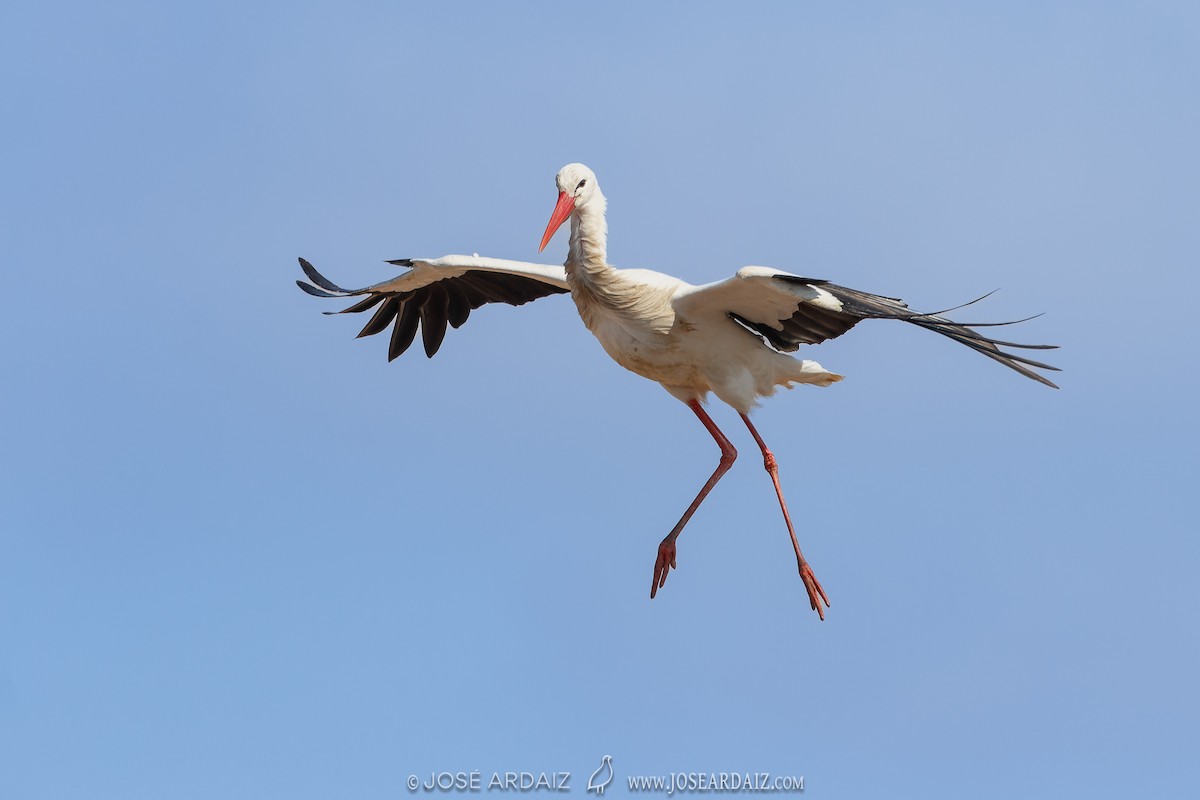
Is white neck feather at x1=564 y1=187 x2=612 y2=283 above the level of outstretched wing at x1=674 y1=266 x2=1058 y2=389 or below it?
above

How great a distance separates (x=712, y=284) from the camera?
13.6 meters

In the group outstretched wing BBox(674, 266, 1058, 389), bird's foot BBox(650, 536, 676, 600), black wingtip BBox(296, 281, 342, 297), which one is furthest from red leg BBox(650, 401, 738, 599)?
black wingtip BBox(296, 281, 342, 297)

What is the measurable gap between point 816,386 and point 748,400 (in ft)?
3.06

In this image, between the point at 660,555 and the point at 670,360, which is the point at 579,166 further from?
the point at 660,555

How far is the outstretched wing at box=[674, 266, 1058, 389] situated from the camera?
12.4 meters

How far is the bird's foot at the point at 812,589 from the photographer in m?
14.3

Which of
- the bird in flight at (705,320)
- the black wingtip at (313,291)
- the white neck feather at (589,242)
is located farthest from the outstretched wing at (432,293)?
the white neck feather at (589,242)

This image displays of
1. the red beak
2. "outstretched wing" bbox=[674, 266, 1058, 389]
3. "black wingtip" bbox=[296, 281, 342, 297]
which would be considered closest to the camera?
"outstretched wing" bbox=[674, 266, 1058, 389]

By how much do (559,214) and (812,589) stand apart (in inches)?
141

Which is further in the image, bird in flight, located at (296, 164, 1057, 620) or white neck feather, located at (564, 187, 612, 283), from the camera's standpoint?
white neck feather, located at (564, 187, 612, 283)

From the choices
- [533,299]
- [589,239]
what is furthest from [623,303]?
[533,299]

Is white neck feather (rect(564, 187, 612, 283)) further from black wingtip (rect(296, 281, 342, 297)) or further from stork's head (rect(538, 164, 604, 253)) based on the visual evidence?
black wingtip (rect(296, 281, 342, 297))

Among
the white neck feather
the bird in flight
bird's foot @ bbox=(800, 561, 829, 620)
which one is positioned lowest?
bird's foot @ bbox=(800, 561, 829, 620)

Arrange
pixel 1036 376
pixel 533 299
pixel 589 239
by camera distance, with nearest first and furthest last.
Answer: pixel 1036 376, pixel 589 239, pixel 533 299
